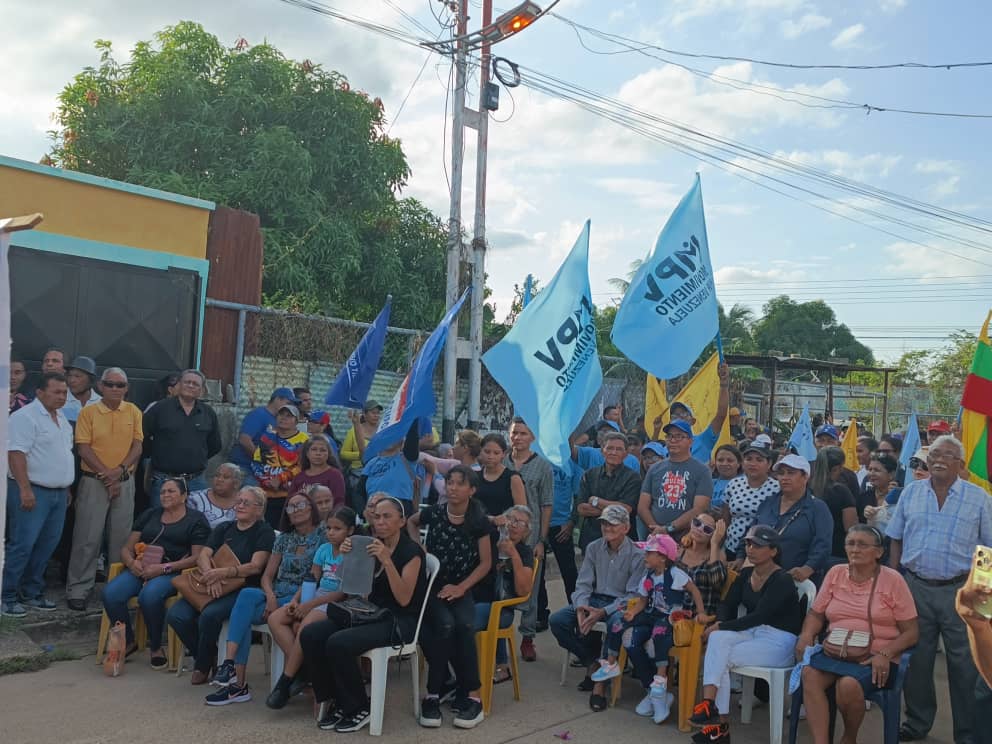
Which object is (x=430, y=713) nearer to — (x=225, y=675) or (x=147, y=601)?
(x=225, y=675)

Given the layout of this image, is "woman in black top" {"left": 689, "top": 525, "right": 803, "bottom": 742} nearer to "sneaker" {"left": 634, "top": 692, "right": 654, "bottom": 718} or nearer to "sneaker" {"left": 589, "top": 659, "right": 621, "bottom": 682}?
"sneaker" {"left": 634, "top": 692, "right": 654, "bottom": 718}

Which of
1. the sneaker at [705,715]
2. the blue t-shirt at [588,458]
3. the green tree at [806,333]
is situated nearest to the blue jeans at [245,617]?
the sneaker at [705,715]

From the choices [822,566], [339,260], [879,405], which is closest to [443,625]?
[822,566]

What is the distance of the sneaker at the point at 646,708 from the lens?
5.54 metres

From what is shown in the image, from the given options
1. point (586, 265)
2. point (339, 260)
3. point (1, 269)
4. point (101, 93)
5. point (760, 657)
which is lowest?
point (760, 657)

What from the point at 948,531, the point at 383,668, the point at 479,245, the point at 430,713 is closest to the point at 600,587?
the point at 430,713

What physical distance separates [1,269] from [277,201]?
14670mm

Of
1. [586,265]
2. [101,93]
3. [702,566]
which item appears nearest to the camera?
[702,566]

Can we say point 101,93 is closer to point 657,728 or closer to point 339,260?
point 339,260

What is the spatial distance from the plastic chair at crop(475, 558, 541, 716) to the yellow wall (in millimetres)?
5205

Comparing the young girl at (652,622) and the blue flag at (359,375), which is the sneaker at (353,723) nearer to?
the young girl at (652,622)

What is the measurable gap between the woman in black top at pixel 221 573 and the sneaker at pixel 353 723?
1.18 metres

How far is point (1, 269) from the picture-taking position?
10.3ft

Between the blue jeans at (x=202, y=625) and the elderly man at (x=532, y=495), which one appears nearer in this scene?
the blue jeans at (x=202, y=625)
